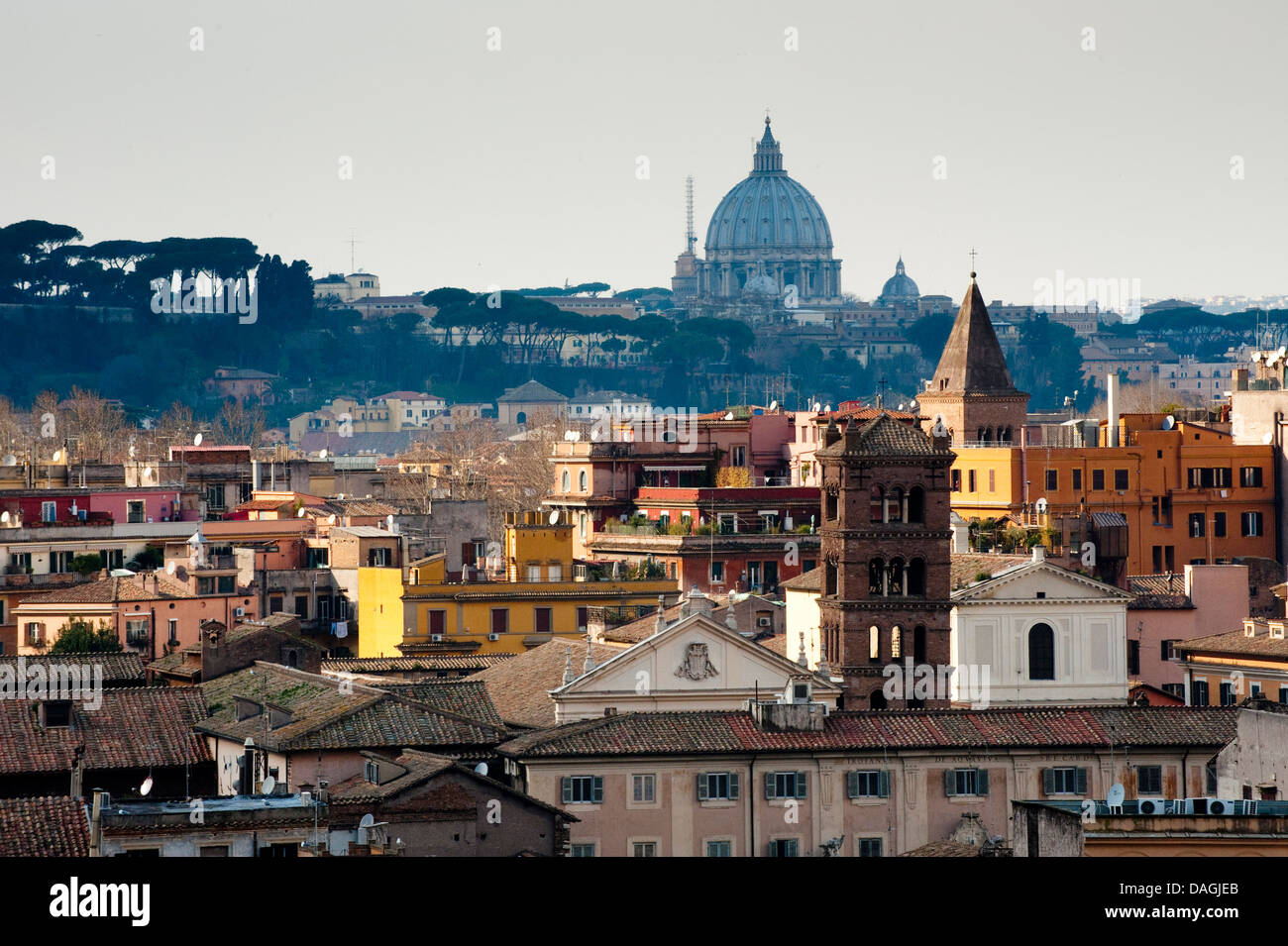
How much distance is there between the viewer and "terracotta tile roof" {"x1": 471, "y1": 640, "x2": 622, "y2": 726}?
23.3m

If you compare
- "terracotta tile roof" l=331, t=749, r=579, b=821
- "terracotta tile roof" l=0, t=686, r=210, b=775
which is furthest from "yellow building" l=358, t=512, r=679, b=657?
"terracotta tile roof" l=331, t=749, r=579, b=821

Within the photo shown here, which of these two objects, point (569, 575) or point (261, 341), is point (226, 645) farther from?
point (261, 341)

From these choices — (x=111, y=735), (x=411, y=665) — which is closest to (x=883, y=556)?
(x=411, y=665)

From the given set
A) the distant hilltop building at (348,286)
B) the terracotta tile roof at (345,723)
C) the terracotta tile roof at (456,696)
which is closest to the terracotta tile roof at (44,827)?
the terracotta tile roof at (345,723)

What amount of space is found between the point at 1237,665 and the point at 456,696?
9000mm

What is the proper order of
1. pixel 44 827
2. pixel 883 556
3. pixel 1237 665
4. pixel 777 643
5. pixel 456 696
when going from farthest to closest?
pixel 777 643 → pixel 1237 665 → pixel 883 556 → pixel 456 696 → pixel 44 827

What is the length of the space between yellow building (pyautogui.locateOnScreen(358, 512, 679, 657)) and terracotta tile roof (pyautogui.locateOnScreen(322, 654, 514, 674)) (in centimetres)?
310

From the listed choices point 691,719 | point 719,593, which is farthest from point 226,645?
point 719,593

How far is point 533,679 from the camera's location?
82.9ft

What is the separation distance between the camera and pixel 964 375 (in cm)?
4791

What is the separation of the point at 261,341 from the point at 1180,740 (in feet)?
455

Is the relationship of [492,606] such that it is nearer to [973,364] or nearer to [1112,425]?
[1112,425]

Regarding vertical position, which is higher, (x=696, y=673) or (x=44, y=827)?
(x=44, y=827)
